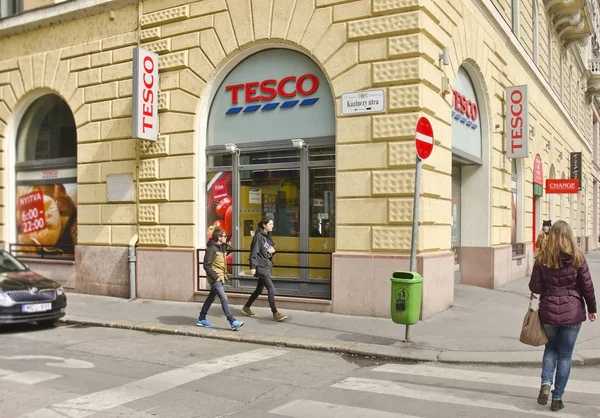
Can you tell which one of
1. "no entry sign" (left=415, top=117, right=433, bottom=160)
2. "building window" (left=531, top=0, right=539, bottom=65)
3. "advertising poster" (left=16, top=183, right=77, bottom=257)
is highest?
"building window" (left=531, top=0, right=539, bottom=65)

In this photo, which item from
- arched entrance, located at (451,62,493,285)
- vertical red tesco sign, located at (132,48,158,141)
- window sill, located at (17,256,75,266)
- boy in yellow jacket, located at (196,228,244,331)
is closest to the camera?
boy in yellow jacket, located at (196,228,244,331)

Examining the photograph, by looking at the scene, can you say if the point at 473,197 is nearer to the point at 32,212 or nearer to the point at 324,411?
the point at 324,411

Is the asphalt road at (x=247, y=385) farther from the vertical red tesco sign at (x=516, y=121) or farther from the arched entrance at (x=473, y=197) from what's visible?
the vertical red tesco sign at (x=516, y=121)

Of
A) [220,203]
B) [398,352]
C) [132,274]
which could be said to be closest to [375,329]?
[398,352]

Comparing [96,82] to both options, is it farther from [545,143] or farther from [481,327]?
[545,143]

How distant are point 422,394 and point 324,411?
3.83ft

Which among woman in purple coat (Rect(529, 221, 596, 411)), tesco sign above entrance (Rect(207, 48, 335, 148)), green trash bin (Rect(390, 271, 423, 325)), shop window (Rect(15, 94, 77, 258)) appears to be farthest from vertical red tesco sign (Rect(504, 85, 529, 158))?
shop window (Rect(15, 94, 77, 258))

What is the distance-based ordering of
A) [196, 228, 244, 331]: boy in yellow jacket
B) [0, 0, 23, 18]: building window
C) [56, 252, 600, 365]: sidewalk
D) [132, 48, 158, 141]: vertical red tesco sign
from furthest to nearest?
[0, 0, 23, 18]: building window → [132, 48, 158, 141]: vertical red tesco sign → [196, 228, 244, 331]: boy in yellow jacket → [56, 252, 600, 365]: sidewalk

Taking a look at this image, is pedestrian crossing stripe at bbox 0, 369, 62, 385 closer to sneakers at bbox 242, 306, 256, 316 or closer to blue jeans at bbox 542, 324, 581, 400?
sneakers at bbox 242, 306, 256, 316

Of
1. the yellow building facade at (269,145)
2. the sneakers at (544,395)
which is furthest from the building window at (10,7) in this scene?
the sneakers at (544,395)

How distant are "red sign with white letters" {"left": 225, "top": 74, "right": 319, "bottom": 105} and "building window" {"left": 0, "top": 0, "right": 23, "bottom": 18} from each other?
293 inches

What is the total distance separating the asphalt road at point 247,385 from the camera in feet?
17.3

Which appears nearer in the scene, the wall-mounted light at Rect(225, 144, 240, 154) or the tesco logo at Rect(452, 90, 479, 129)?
the wall-mounted light at Rect(225, 144, 240, 154)

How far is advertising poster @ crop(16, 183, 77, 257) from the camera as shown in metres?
14.4
